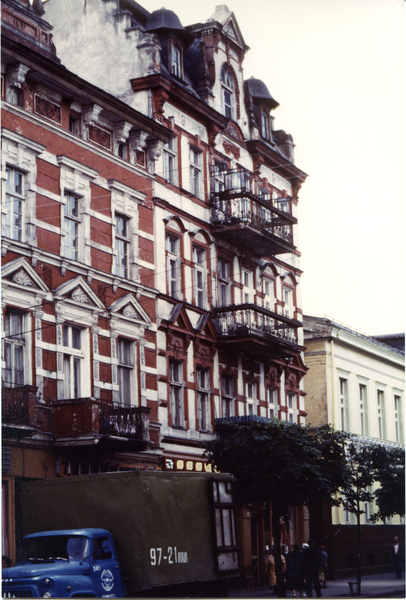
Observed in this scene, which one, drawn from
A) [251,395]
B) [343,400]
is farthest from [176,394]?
[343,400]

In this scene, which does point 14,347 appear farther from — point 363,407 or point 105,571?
point 363,407

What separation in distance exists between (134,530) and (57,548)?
4.00 ft

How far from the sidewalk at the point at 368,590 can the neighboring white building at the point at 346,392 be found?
14.6 feet

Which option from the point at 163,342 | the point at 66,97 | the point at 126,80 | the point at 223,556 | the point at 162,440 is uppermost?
the point at 126,80

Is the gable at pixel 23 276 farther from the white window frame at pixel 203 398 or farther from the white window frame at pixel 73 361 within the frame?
the white window frame at pixel 203 398

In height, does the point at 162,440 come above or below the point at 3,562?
above

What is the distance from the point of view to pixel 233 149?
30266mm

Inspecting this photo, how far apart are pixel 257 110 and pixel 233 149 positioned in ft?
8.15

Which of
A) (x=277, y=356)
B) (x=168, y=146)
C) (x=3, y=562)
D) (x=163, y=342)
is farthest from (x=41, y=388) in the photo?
(x=277, y=356)

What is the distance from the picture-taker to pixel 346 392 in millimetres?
32562

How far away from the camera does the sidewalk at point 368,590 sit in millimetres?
18942

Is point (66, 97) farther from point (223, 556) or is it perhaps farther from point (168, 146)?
point (223, 556)

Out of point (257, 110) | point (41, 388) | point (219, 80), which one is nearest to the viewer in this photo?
point (41, 388)

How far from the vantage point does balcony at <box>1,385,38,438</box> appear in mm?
18078
